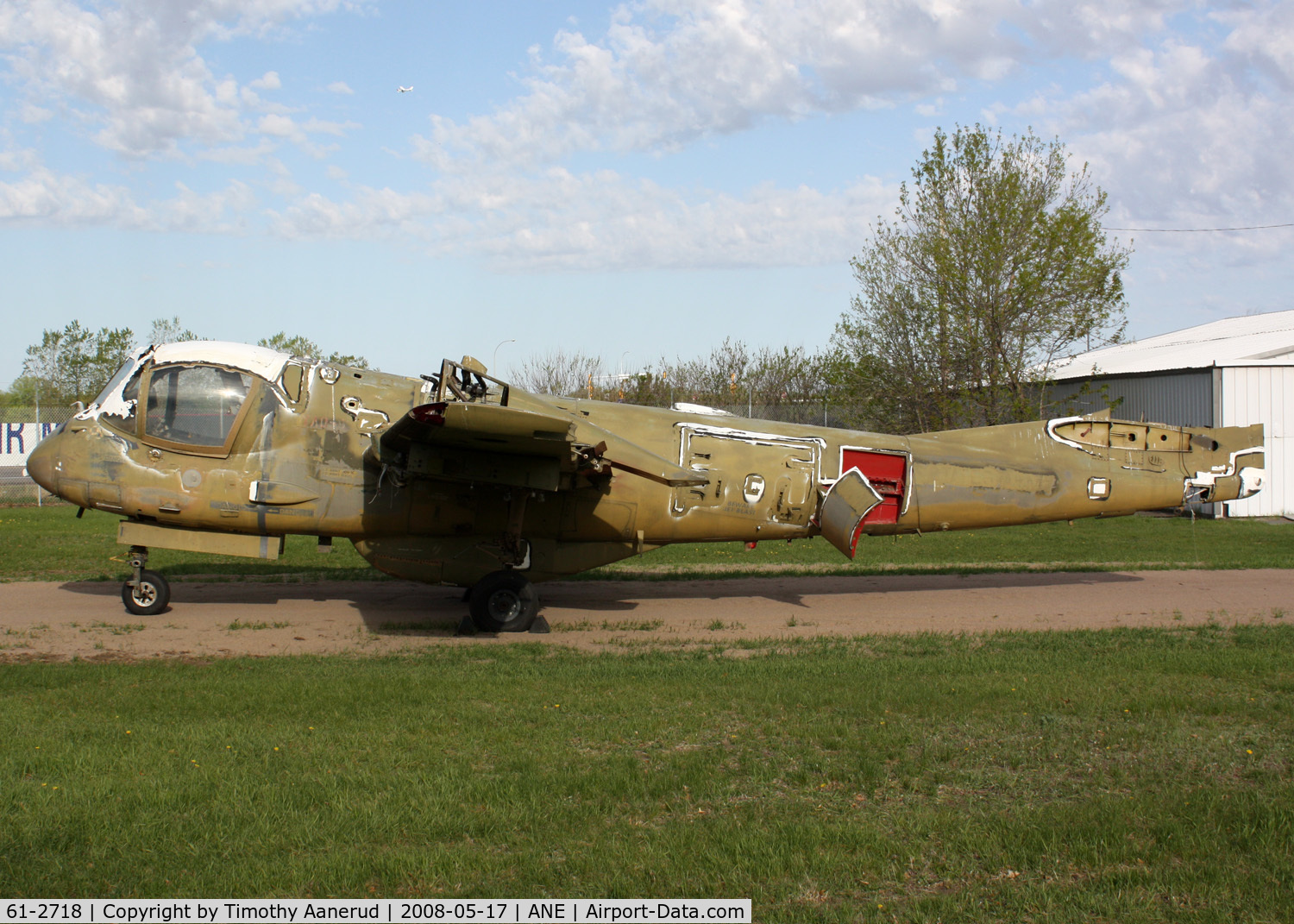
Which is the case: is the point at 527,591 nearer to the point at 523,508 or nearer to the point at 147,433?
the point at 523,508

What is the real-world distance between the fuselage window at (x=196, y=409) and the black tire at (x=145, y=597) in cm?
203

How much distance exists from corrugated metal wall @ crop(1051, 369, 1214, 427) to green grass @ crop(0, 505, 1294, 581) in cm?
572

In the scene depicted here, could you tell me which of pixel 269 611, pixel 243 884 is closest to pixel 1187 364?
pixel 269 611

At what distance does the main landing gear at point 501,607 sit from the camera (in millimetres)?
12188

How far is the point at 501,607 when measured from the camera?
1227 cm

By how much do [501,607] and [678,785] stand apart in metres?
6.30

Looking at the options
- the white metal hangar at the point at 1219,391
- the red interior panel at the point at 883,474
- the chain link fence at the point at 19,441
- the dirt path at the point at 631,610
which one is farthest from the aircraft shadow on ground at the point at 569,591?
the chain link fence at the point at 19,441

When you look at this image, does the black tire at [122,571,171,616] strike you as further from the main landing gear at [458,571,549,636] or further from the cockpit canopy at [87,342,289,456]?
the main landing gear at [458,571,549,636]

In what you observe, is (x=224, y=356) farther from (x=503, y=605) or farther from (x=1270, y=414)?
(x=1270, y=414)

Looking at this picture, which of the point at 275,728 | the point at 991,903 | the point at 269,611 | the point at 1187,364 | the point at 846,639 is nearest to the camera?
the point at 991,903

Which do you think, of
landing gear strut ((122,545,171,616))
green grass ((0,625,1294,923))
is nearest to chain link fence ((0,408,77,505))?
landing gear strut ((122,545,171,616))

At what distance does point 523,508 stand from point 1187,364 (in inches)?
1049

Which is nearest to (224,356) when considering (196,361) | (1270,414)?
(196,361)

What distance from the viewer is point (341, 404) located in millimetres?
12477
